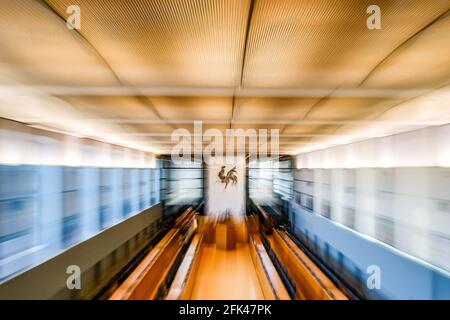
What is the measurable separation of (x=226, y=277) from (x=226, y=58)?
209 inches

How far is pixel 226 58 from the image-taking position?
177cm

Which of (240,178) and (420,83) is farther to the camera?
(240,178)

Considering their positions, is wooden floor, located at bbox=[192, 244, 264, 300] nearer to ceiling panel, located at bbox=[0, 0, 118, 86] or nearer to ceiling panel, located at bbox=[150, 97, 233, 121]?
ceiling panel, located at bbox=[150, 97, 233, 121]

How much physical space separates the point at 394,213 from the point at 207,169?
31.2 ft

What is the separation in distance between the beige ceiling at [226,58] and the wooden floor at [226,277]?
366 centimetres

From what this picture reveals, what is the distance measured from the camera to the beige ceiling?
4.29ft

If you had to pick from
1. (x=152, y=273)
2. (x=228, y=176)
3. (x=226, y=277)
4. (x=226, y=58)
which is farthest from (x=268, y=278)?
(x=228, y=176)

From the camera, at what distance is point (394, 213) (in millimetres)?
4504

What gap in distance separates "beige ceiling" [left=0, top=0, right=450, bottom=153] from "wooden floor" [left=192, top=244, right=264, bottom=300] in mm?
3661

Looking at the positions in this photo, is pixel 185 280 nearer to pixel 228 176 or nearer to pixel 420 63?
pixel 420 63

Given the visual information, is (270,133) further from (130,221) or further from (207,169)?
(207,169)

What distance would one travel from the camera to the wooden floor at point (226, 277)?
4926mm

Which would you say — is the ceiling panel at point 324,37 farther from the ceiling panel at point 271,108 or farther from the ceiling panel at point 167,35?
the ceiling panel at point 271,108
